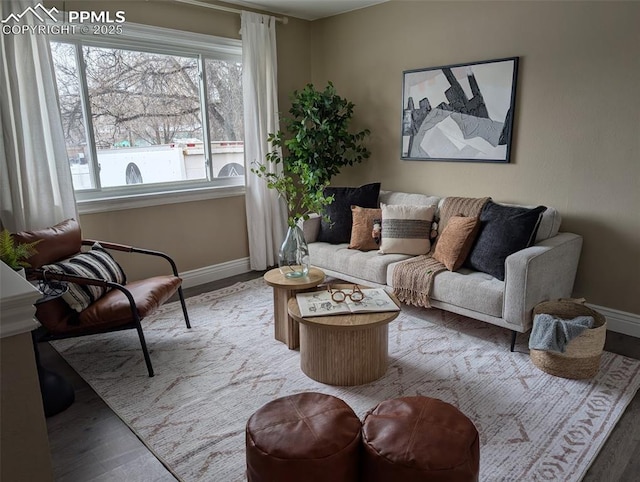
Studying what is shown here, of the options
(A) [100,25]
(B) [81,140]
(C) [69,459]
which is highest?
(A) [100,25]

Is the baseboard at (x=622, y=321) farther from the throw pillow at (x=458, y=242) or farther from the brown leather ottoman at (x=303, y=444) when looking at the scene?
the brown leather ottoman at (x=303, y=444)

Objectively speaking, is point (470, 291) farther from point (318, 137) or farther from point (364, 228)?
point (318, 137)

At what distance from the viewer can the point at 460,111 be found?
3.68 meters

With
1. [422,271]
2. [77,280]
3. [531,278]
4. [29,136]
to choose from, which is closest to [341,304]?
[422,271]

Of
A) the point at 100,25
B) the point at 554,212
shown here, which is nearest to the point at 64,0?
the point at 100,25

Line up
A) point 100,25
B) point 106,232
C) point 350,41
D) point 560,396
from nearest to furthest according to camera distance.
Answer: point 560,396
point 100,25
point 106,232
point 350,41

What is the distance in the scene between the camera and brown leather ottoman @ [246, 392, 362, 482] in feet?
4.81

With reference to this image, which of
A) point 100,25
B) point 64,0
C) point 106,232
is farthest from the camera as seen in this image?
point 106,232

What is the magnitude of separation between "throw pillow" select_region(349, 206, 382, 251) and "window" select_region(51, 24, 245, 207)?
139cm

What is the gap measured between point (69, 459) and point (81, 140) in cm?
241

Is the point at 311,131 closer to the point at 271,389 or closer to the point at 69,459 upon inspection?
the point at 271,389

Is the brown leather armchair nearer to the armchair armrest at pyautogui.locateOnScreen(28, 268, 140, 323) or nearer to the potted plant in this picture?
the armchair armrest at pyautogui.locateOnScreen(28, 268, 140, 323)

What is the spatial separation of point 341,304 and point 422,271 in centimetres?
87

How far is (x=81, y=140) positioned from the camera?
11.3ft
